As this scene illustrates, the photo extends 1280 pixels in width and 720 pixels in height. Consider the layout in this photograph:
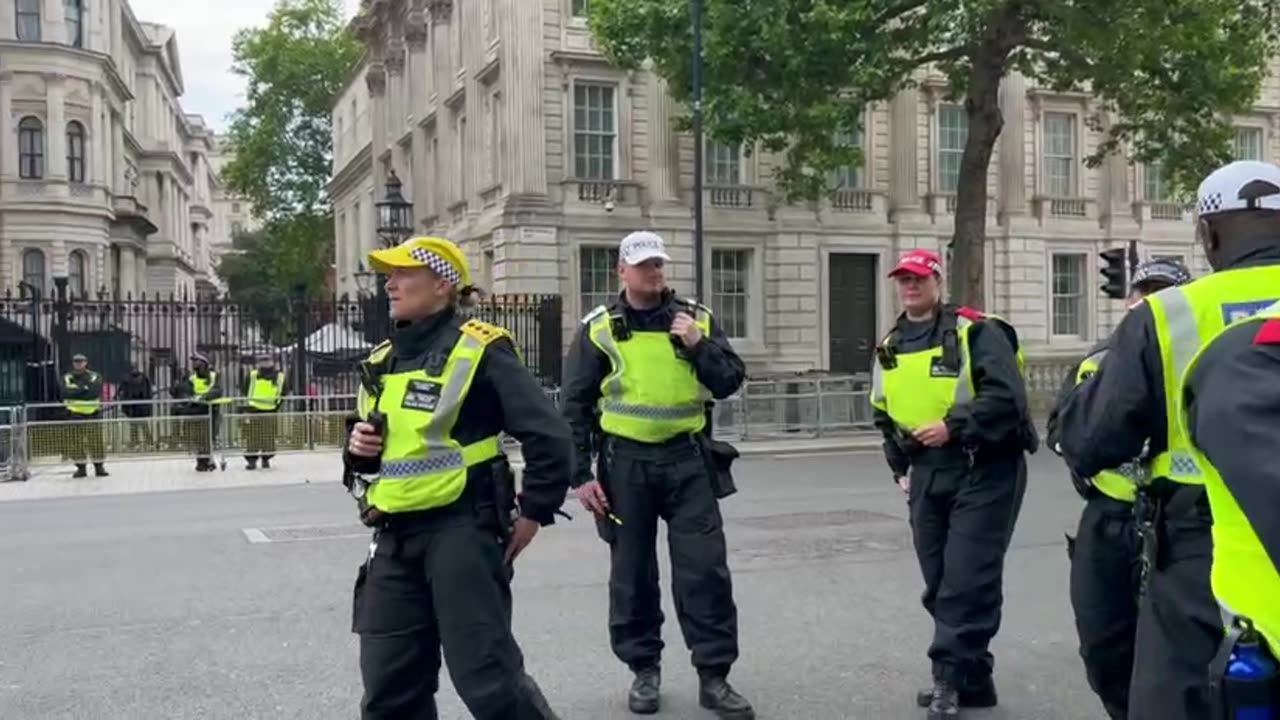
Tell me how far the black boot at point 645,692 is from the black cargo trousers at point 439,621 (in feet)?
4.72

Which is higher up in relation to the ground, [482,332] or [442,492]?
[482,332]

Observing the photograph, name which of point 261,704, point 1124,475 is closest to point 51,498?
point 261,704

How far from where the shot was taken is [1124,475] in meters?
4.75

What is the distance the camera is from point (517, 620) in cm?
788

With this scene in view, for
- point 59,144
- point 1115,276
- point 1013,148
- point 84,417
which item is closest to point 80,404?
point 84,417

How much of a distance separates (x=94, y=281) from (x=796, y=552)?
5099 centimetres

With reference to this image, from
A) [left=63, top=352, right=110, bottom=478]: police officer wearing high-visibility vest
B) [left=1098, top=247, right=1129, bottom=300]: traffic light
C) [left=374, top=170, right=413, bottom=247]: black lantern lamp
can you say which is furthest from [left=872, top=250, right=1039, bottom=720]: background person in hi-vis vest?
[left=374, top=170, right=413, bottom=247]: black lantern lamp

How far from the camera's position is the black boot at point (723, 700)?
5777mm

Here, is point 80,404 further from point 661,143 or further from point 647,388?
point 647,388

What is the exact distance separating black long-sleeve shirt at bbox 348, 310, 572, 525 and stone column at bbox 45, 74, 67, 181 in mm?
53565

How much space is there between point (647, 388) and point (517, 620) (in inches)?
98.1

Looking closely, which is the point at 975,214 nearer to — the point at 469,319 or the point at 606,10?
the point at 606,10

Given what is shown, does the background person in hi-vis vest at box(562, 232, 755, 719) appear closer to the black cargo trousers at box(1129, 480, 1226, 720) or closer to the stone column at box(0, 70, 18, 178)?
the black cargo trousers at box(1129, 480, 1226, 720)

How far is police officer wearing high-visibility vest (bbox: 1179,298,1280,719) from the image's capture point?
234cm
